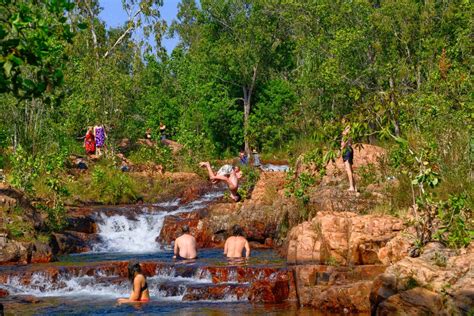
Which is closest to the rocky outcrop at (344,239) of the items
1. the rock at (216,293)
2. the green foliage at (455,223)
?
the green foliage at (455,223)

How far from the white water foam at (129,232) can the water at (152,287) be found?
2.42m

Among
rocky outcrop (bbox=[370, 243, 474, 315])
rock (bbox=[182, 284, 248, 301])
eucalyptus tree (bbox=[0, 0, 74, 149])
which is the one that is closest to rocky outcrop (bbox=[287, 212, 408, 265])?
rock (bbox=[182, 284, 248, 301])

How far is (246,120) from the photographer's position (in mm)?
43312

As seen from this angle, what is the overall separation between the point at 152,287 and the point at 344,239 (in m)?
3.82

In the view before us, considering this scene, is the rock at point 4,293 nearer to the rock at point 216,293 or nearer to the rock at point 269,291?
the rock at point 216,293

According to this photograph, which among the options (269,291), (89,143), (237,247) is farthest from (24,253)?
(89,143)

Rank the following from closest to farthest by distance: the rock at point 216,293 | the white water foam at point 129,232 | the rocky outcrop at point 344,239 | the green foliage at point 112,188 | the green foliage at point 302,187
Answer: the rock at point 216,293 < the rocky outcrop at point 344,239 < the green foliage at point 302,187 < the white water foam at point 129,232 < the green foliage at point 112,188

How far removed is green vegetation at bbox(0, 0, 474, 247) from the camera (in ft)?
51.9

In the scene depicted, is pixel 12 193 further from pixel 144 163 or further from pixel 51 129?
pixel 144 163

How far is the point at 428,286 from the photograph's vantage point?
1160 centimetres

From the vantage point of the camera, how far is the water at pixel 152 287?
556 inches

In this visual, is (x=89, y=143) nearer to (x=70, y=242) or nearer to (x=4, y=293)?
(x=70, y=242)

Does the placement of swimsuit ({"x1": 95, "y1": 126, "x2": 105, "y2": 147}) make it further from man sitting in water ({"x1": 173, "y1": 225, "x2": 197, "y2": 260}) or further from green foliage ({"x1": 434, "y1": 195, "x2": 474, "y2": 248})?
green foliage ({"x1": 434, "y1": 195, "x2": 474, "y2": 248})

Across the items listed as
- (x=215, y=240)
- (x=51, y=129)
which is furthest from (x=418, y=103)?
(x=51, y=129)
